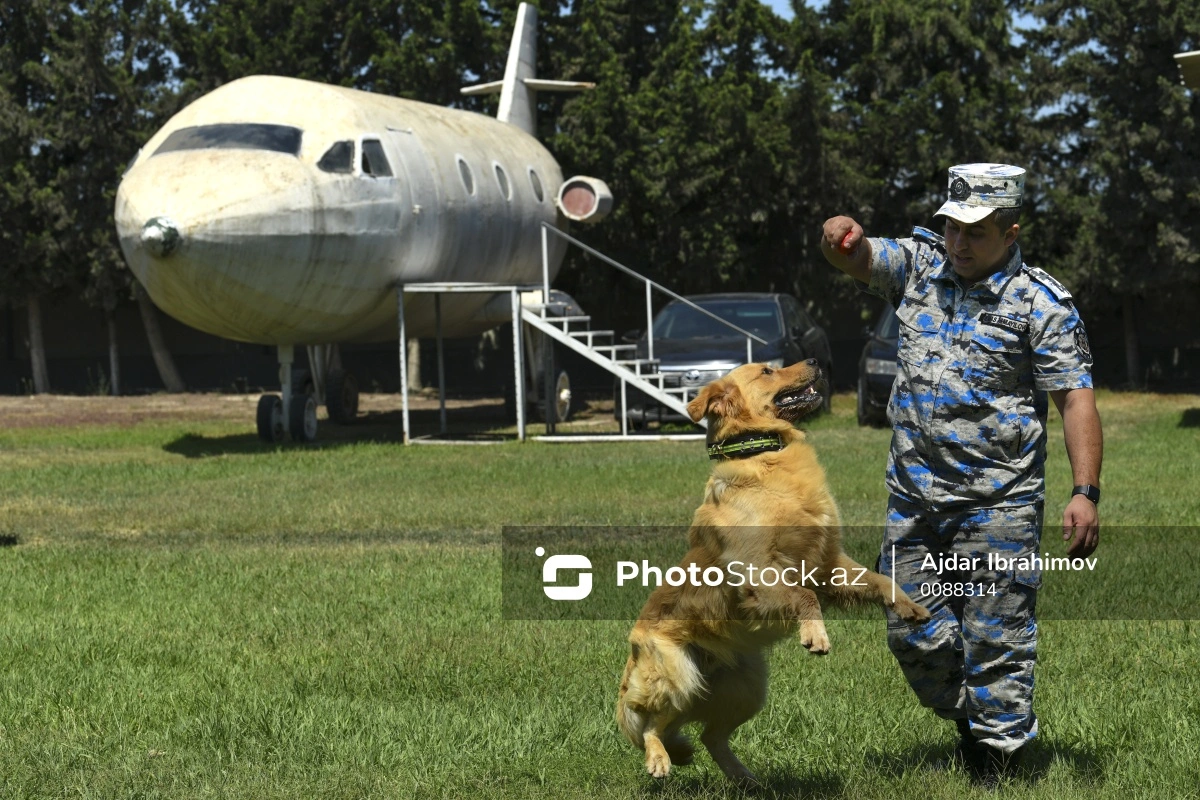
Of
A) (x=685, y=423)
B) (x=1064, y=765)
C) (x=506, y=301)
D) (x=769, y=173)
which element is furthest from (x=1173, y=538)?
(x=769, y=173)

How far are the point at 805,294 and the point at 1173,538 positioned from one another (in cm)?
2269

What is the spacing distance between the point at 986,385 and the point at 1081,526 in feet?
2.00

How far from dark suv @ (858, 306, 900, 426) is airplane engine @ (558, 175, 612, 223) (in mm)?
5209

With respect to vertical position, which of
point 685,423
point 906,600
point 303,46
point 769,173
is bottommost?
point 685,423

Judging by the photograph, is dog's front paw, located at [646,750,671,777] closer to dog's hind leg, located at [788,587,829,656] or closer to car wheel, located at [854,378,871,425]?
dog's hind leg, located at [788,587,829,656]

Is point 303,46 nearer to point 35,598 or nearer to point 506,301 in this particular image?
point 506,301

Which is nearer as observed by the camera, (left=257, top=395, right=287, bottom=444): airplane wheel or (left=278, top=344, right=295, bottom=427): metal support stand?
(left=278, top=344, right=295, bottom=427): metal support stand

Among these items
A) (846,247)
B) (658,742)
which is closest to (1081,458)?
(846,247)

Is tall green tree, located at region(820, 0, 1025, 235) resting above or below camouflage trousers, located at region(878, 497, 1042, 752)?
above

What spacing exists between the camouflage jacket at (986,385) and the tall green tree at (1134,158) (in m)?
23.4

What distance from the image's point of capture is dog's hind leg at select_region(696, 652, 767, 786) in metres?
5.23

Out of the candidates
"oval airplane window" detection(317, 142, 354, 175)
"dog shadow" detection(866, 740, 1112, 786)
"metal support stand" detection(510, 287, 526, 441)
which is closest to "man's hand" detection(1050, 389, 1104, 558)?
"dog shadow" detection(866, 740, 1112, 786)

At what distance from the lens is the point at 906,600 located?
5160 mm

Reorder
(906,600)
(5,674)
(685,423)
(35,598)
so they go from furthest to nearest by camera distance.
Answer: (685,423)
(35,598)
(5,674)
(906,600)
